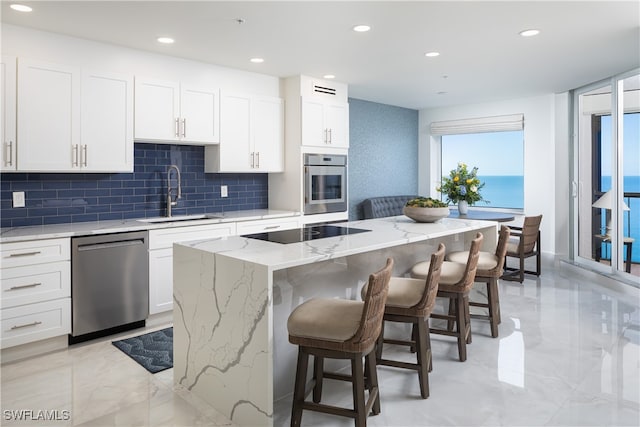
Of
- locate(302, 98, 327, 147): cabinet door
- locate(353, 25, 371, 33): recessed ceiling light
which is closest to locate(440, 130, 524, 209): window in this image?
locate(302, 98, 327, 147): cabinet door

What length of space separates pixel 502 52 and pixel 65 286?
4.41 m

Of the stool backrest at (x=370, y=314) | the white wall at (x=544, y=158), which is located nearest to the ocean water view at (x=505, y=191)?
the white wall at (x=544, y=158)

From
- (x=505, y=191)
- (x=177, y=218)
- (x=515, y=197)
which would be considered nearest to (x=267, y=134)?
(x=177, y=218)

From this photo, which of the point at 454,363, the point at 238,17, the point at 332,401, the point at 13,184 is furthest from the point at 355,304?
the point at 13,184

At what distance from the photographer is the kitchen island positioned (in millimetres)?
2270

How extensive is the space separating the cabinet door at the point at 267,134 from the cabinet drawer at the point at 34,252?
2278 mm

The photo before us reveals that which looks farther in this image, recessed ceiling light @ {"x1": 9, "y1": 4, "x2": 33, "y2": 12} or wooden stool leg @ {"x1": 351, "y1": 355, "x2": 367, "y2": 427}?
recessed ceiling light @ {"x1": 9, "y1": 4, "x2": 33, "y2": 12}

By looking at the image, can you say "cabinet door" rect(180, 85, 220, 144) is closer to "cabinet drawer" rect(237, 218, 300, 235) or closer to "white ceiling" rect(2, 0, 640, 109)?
"white ceiling" rect(2, 0, 640, 109)

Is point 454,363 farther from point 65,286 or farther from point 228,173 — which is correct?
point 228,173

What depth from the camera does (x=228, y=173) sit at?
5371mm

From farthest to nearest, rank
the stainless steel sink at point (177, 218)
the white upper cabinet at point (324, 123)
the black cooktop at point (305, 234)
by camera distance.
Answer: the white upper cabinet at point (324, 123)
the stainless steel sink at point (177, 218)
the black cooktop at point (305, 234)

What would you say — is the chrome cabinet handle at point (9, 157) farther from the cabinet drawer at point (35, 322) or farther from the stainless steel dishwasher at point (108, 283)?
the cabinet drawer at point (35, 322)

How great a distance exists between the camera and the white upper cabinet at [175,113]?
4230 millimetres

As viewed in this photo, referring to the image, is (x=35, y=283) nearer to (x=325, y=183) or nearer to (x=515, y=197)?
(x=325, y=183)
